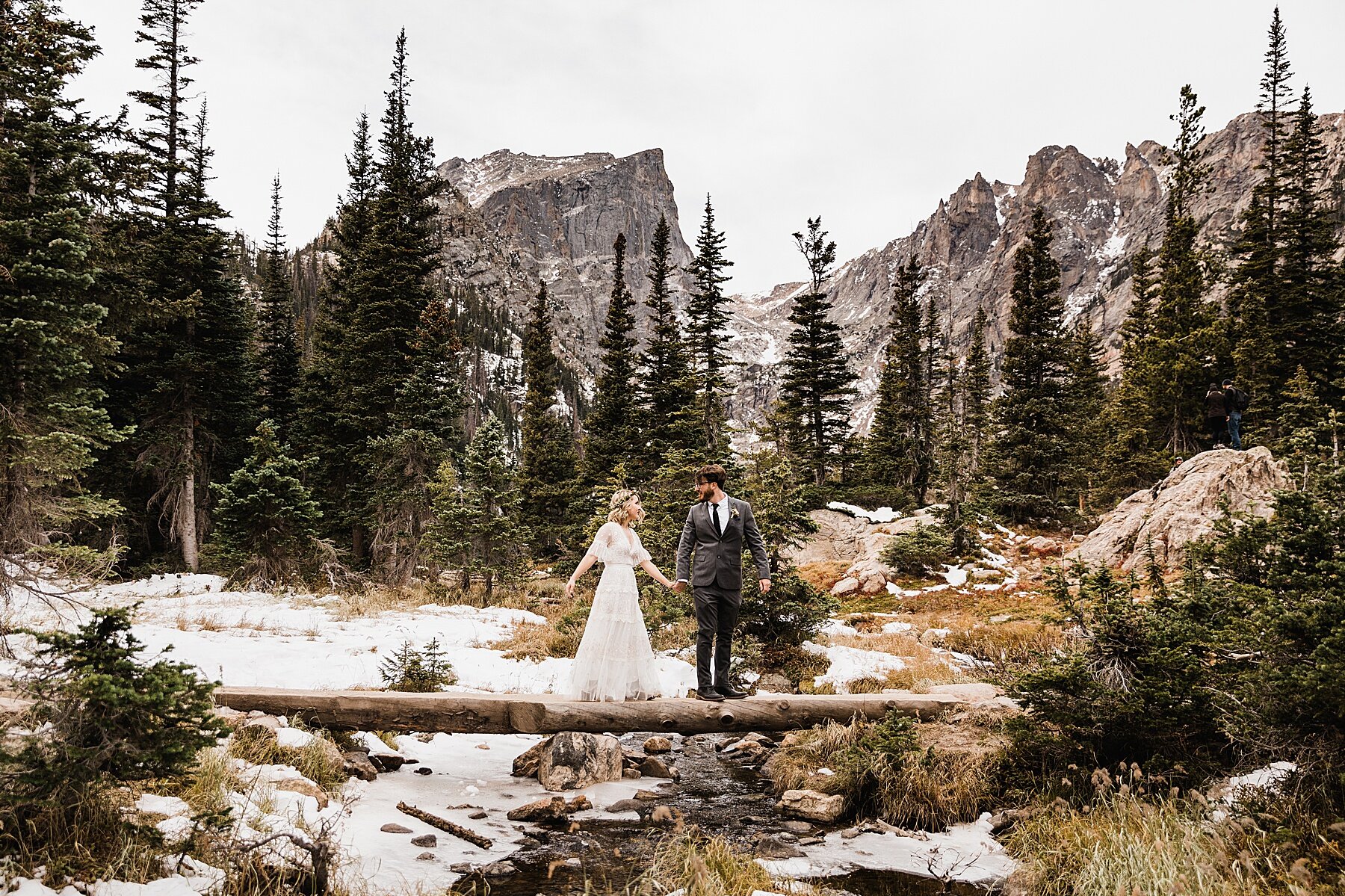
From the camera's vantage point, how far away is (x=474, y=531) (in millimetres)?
18984

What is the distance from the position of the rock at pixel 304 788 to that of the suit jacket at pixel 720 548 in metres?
4.19

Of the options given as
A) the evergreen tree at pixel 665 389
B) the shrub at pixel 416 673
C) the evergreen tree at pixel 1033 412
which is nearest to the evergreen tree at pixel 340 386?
the evergreen tree at pixel 665 389

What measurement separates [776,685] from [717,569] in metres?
3.45

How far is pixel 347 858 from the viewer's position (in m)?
4.40

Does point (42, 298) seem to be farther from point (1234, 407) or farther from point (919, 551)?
point (1234, 407)

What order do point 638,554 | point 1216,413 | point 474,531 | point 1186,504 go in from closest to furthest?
1. point 638,554
2. point 1186,504
3. point 1216,413
4. point 474,531

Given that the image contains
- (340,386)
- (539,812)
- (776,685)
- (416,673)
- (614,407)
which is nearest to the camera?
(539,812)

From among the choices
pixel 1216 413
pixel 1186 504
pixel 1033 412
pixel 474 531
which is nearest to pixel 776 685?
pixel 474 531

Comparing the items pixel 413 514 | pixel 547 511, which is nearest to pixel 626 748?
pixel 413 514

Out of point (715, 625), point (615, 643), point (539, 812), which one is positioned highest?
point (715, 625)

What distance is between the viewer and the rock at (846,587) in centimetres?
2015

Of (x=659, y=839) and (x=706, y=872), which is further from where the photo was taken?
(x=659, y=839)

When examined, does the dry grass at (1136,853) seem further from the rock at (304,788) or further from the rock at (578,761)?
the rock at (304,788)

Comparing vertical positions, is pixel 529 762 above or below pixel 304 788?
below
